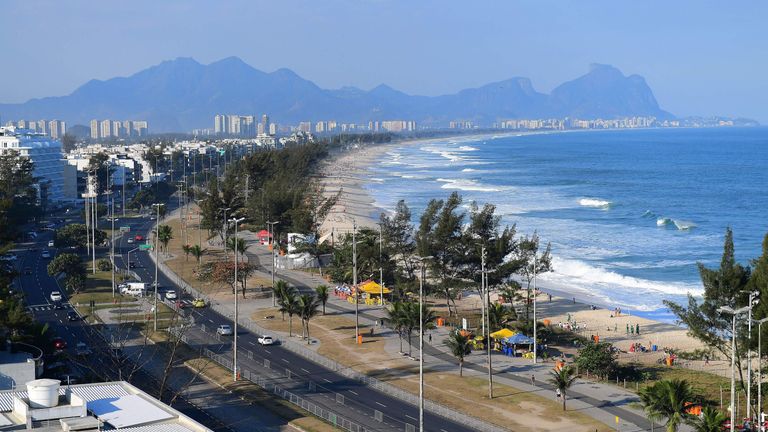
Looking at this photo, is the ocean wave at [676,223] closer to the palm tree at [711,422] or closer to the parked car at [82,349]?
the parked car at [82,349]

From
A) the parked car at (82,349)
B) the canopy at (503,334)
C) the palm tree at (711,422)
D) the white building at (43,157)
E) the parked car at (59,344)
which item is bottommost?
the parked car at (82,349)

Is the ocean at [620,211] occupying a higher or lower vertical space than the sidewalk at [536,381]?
higher

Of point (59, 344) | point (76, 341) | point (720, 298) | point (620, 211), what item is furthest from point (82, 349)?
point (620, 211)

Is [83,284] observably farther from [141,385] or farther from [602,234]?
[602,234]

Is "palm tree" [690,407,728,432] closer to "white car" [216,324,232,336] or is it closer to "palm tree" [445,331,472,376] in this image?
"palm tree" [445,331,472,376]

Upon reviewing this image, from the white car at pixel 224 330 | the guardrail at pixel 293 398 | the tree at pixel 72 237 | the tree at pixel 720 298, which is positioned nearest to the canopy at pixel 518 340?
the tree at pixel 720 298

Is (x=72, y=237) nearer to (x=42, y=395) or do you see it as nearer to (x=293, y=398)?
(x=293, y=398)

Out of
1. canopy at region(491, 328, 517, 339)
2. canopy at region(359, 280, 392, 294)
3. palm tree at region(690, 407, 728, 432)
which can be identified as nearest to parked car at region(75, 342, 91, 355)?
canopy at region(359, 280, 392, 294)
